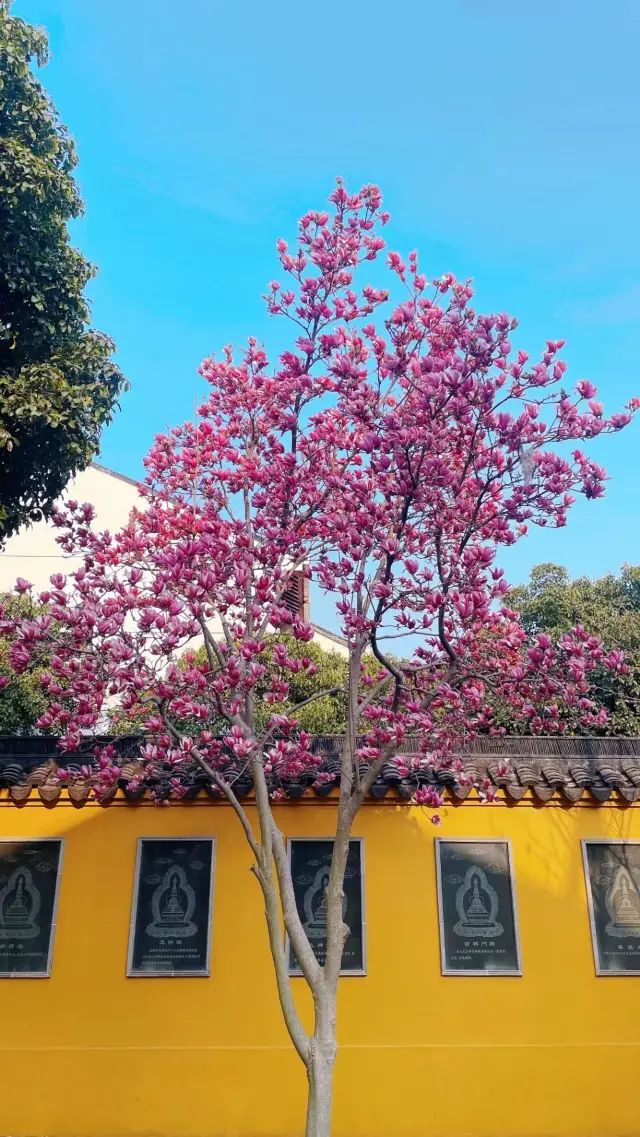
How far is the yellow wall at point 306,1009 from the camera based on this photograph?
7996 mm

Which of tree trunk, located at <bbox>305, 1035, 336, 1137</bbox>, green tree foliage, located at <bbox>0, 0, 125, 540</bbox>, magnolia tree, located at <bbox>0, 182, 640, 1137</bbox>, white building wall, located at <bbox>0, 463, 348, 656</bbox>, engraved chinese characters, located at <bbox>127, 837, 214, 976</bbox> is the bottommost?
tree trunk, located at <bbox>305, 1035, 336, 1137</bbox>

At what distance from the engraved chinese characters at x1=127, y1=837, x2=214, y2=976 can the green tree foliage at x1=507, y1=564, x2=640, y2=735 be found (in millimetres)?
11206

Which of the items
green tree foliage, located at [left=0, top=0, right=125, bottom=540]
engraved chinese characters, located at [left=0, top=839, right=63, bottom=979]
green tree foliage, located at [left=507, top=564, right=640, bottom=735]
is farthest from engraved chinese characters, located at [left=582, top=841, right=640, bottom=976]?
green tree foliage, located at [left=507, top=564, right=640, bottom=735]

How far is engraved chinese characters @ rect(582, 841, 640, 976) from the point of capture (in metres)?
8.52

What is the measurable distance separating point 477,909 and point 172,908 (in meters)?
3.13

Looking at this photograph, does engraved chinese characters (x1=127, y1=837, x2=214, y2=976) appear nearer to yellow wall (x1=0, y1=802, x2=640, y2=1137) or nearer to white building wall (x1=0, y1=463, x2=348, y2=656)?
yellow wall (x1=0, y1=802, x2=640, y2=1137)

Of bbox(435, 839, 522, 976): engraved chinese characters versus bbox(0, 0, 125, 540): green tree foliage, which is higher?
bbox(0, 0, 125, 540): green tree foliage

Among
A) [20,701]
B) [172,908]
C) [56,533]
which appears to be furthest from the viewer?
[56,533]

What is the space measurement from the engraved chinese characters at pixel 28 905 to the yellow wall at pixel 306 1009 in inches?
4.4

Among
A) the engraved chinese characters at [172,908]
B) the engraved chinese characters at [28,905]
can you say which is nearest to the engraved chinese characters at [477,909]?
the engraved chinese characters at [172,908]

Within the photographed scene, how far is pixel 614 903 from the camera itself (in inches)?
343

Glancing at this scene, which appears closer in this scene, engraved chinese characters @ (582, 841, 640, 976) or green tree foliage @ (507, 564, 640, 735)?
engraved chinese characters @ (582, 841, 640, 976)

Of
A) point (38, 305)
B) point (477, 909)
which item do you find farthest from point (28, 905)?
point (38, 305)

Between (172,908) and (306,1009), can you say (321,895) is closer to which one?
(306,1009)
